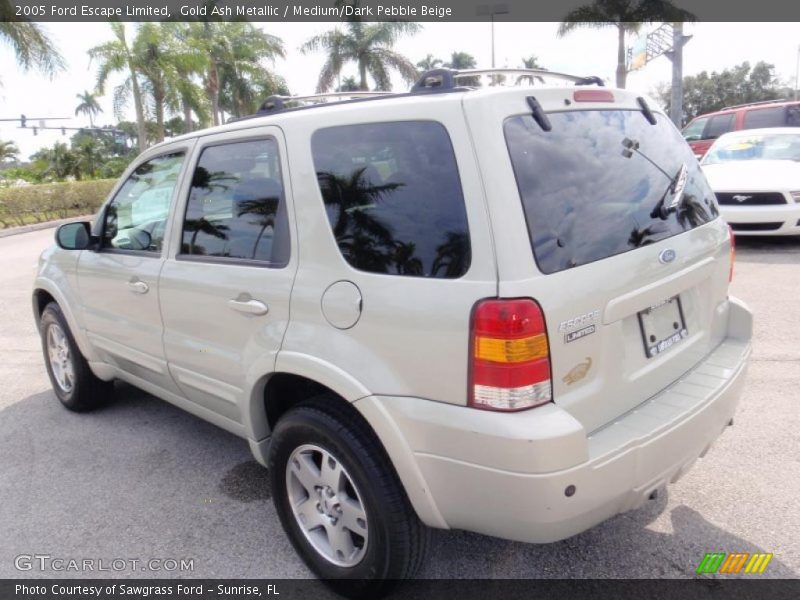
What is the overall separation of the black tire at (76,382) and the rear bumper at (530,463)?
9.58 ft

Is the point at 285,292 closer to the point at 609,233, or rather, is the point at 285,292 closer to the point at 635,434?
the point at 609,233

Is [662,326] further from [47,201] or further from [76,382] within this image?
[47,201]

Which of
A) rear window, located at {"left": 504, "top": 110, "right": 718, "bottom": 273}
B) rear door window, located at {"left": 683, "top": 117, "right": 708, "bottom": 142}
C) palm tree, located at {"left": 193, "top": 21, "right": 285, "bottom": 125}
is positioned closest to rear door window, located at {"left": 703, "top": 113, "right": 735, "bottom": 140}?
rear door window, located at {"left": 683, "top": 117, "right": 708, "bottom": 142}

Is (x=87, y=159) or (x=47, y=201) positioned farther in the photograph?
(x=87, y=159)

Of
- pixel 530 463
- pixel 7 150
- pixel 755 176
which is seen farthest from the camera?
pixel 7 150

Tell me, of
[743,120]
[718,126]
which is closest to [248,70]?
[718,126]

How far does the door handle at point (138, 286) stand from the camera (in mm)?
3291

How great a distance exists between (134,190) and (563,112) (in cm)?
262

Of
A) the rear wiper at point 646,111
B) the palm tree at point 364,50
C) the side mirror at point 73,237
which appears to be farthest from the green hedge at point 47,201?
the rear wiper at point 646,111

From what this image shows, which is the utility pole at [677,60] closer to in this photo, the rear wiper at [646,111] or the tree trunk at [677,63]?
the tree trunk at [677,63]

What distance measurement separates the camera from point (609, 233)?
220cm

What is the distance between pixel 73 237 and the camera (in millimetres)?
3754

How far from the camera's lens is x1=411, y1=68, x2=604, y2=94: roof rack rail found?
2.31m

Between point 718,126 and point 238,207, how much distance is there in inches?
515
